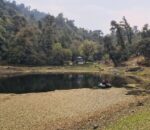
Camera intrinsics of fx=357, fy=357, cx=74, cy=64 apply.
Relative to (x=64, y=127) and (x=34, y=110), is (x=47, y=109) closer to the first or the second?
(x=34, y=110)

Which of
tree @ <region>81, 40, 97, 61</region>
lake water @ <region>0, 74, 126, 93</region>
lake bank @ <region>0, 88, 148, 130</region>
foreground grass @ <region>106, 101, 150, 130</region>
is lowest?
lake water @ <region>0, 74, 126, 93</region>

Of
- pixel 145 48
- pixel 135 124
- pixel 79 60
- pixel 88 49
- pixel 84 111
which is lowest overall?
pixel 84 111

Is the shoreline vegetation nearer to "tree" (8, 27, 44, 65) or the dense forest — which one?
the dense forest

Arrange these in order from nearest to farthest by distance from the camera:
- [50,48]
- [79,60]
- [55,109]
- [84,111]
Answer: [84,111] → [55,109] → [50,48] → [79,60]

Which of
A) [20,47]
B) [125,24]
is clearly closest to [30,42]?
[20,47]

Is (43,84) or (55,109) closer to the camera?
(55,109)

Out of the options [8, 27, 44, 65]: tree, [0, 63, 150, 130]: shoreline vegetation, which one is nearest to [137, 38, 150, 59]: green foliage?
[8, 27, 44, 65]: tree

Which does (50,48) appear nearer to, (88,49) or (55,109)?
(88,49)

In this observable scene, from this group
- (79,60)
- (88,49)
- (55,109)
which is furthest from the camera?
(79,60)

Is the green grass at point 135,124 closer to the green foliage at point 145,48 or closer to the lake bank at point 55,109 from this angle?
the lake bank at point 55,109

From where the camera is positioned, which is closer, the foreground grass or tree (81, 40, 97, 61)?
the foreground grass

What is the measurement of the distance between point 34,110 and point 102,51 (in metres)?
149

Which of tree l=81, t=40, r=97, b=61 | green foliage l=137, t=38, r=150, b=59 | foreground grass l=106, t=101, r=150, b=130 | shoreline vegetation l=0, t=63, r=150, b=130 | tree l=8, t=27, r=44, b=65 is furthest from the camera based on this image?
tree l=81, t=40, r=97, b=61

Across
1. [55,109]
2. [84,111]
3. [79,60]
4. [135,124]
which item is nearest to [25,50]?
[79,60]
